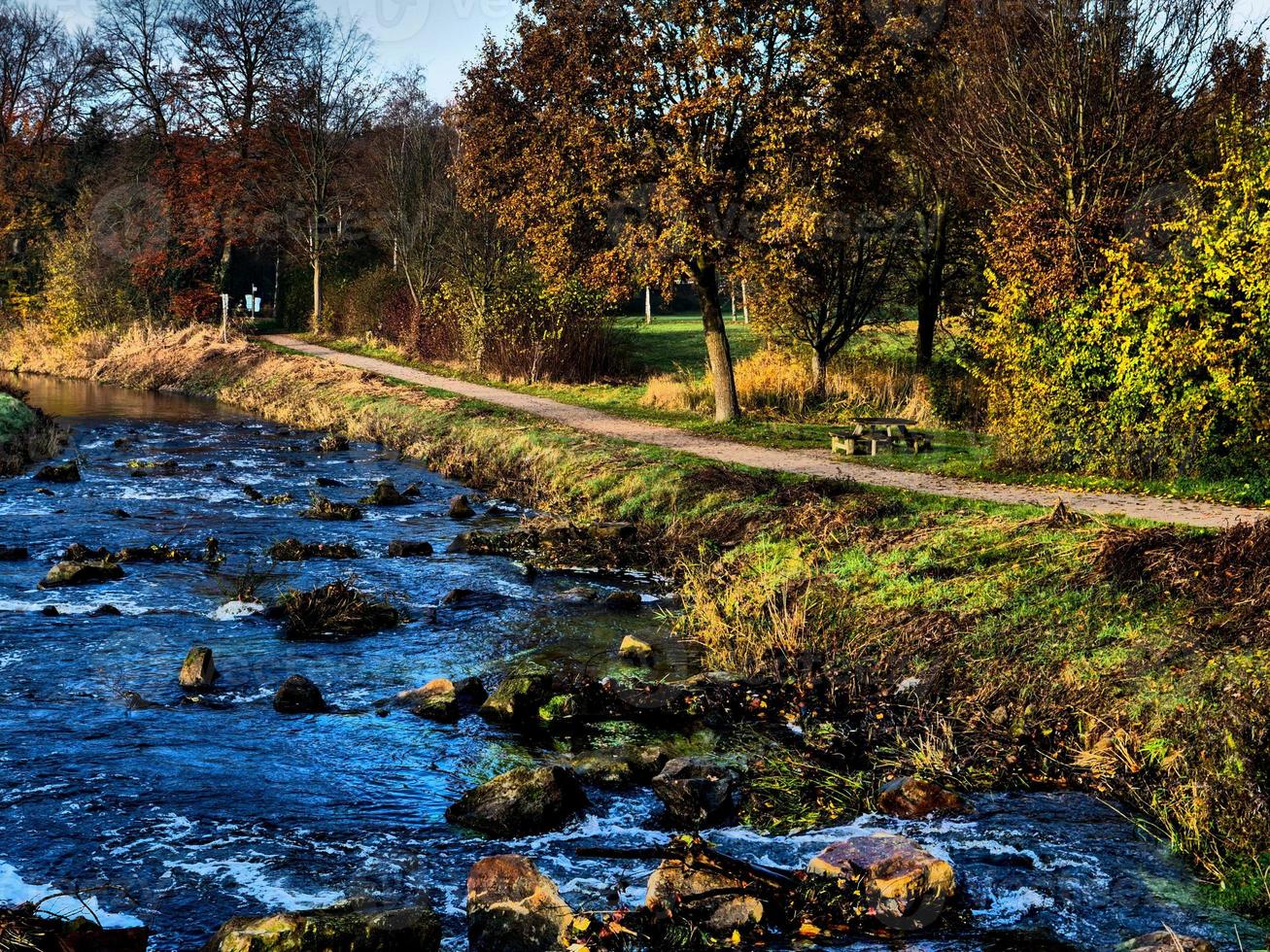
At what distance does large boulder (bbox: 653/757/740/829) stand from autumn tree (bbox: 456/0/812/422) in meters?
12.1

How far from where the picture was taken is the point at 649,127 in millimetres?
19312

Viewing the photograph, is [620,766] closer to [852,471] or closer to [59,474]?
[852,471]

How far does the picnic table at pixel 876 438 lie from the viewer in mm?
17891

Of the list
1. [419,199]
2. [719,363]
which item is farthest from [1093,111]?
[419,199]

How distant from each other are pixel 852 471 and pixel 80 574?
9.91 metres

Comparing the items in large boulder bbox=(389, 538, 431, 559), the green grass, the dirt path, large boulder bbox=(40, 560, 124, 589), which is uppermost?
the green grass

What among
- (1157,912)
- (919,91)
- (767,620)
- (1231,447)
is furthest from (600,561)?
(919,91)

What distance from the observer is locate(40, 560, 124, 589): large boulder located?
12.7 metres

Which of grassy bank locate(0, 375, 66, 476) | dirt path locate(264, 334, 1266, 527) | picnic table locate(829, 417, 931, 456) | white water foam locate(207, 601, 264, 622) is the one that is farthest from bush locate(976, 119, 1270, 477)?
grassy bank locate(0, 375, 66, 476)

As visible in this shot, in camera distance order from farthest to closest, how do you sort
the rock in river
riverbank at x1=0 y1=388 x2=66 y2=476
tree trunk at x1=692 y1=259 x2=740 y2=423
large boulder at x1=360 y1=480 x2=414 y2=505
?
1. tree trunk at x1=692 y1=259 x2=740 y2=423
2. riverbank at x1=0 y1=388 x2=66 y2=476
3. large boulder at x1=360 y1=480 x2=414 y2=505
4. the rock in river

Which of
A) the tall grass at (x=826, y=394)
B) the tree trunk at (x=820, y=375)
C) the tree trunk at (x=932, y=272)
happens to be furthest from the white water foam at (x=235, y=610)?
the tree trunk at (x=932, y=272)

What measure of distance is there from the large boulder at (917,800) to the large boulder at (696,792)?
1.02m

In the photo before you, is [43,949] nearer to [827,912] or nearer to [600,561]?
[827,912]

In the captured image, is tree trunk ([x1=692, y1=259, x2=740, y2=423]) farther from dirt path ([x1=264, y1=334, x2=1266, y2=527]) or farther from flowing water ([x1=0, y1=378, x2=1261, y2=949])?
flowing water ([x1=0, y1=378, x2=1261, y2=949])
